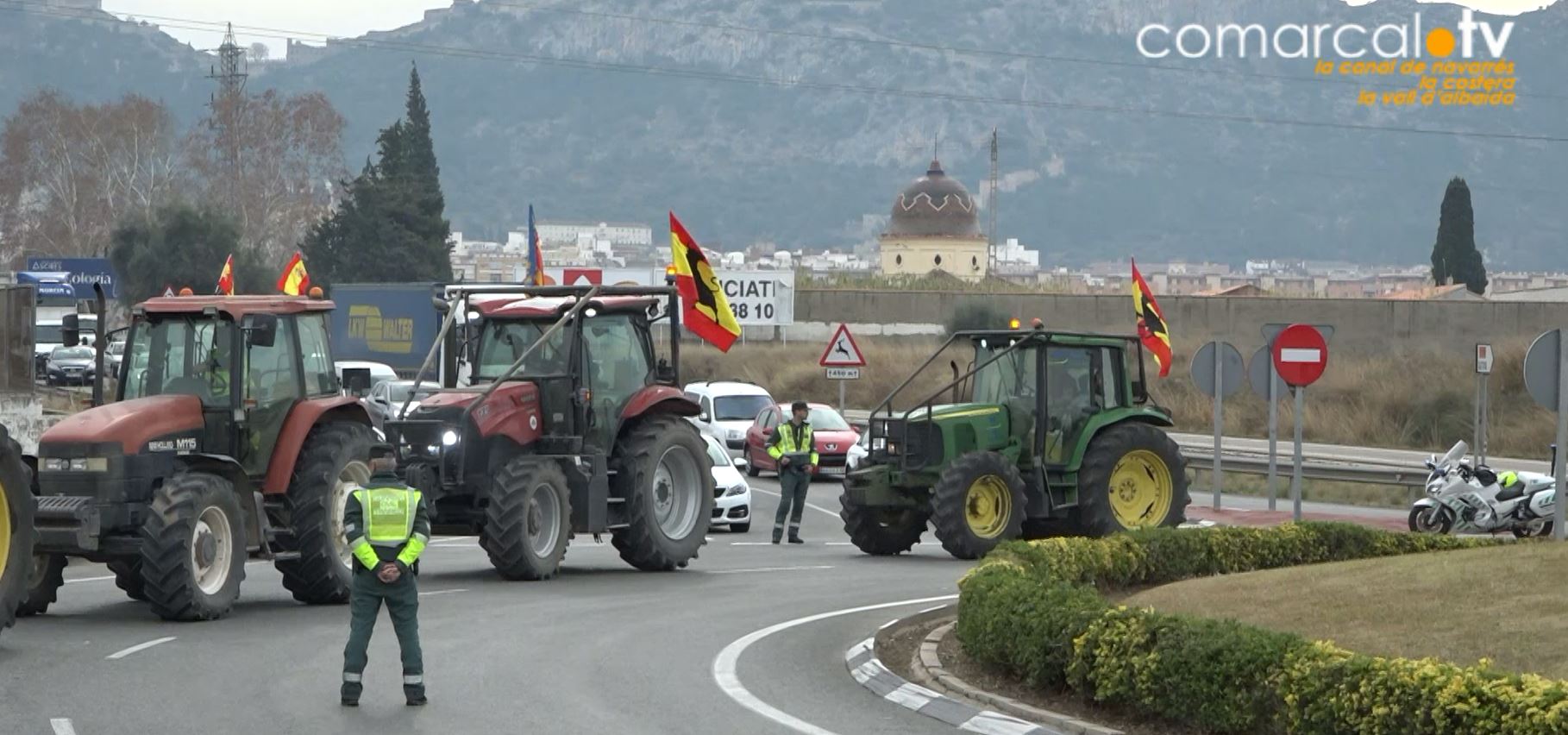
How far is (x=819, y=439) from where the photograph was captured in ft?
129

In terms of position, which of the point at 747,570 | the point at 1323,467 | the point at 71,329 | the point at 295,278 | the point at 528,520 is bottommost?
the point at 747,570

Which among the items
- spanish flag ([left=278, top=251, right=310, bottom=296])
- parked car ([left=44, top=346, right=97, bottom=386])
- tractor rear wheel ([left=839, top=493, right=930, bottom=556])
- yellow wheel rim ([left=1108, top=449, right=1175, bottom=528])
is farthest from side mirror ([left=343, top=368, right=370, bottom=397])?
parked car ([left=44, top=346, right=97, bottom=386])

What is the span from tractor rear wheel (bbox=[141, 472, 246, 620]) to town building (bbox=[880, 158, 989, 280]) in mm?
147943

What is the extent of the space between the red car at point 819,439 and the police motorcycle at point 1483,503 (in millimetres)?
13513

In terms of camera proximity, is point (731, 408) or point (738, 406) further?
point (738, 406)

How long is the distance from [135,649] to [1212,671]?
7.55m

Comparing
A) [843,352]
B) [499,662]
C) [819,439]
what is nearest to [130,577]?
[499,662]

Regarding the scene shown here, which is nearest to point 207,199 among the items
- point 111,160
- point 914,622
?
point 111,160

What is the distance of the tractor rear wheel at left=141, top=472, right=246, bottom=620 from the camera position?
1603cm

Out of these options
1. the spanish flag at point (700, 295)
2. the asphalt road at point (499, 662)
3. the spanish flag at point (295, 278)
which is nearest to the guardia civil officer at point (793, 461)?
the spanish flag at point (700, 295)

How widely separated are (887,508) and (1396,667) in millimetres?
13716

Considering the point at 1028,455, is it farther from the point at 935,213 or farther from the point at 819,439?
the point at 935,213

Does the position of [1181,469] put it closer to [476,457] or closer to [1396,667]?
[476,457]

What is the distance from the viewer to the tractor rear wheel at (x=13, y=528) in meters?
14.3
